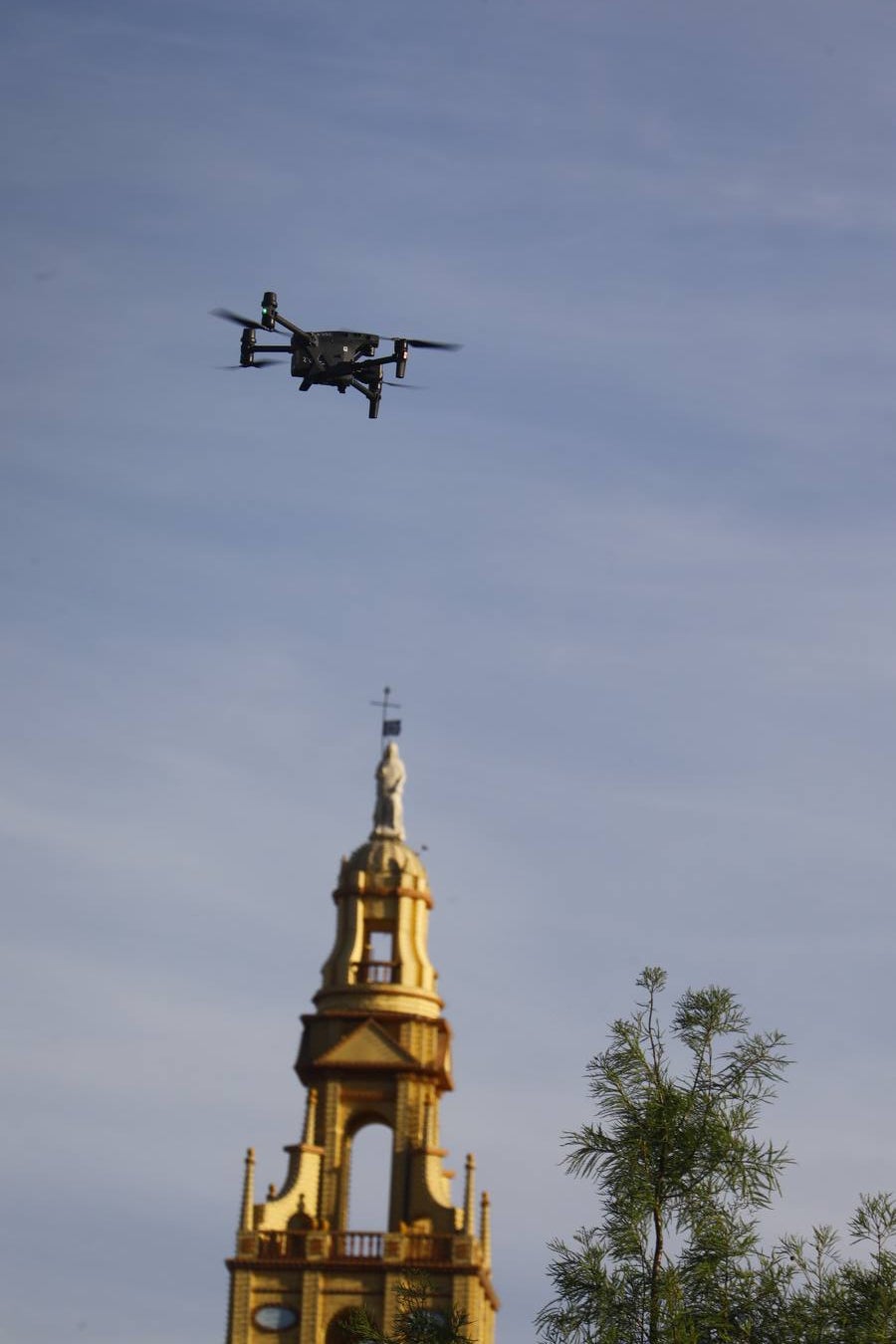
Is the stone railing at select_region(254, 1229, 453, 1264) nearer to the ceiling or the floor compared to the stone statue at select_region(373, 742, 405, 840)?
nearer to the floor

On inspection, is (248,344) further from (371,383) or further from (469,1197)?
(469,1197)

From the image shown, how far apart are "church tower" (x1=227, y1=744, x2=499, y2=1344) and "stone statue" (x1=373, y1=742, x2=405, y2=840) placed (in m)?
0.06

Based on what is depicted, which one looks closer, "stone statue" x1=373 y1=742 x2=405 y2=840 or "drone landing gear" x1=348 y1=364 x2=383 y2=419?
"drone landing gear" x1=348 y1=364 x2=383 y2=419

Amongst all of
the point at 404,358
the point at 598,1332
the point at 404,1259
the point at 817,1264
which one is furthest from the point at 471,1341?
the point at 404,1259

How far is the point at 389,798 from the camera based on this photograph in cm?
9356

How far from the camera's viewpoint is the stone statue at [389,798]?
92.8m

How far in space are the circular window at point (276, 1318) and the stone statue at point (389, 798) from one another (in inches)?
772

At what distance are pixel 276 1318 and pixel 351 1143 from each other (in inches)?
304

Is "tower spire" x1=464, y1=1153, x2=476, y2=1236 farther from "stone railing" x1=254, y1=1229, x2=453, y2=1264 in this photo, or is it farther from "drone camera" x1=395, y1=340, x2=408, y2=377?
"drone camera" x1=395, y1=340, x2=408, y2=377

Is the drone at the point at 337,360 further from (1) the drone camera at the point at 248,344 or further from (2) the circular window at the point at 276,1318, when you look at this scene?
(2) the circular window at the point at 276,1318

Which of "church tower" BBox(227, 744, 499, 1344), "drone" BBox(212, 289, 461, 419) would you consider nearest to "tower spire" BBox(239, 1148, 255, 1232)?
"church tower" BBox(227, 744, 499, 1344)

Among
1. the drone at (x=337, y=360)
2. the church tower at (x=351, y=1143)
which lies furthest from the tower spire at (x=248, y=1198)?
the drone at (x=337, y=360)

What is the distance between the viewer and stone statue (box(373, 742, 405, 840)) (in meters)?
92.8

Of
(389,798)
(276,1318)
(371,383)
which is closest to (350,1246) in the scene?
(276,1318)
